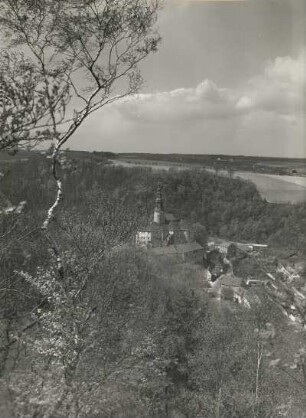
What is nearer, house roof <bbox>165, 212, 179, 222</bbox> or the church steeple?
the church steeple

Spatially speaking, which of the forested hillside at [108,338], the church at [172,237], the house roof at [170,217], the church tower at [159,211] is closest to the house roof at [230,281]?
the forested hillside at [108,338]

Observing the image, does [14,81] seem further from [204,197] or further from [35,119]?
[204,197]

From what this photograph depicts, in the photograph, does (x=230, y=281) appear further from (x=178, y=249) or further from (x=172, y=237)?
(x=172, y=237)

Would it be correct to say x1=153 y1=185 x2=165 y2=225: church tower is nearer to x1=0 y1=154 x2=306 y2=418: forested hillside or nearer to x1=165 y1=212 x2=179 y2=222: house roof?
x1=165 y1=212 x2=179 y2=222: house roof

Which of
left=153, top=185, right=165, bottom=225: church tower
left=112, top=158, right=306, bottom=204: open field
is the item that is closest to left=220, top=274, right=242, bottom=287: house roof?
left=112, top=158, right=306, bottom=204: open field

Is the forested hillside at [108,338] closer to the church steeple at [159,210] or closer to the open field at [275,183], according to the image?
the open field at [275,183]

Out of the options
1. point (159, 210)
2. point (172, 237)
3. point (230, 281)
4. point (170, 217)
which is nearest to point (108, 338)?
point (230, 281)

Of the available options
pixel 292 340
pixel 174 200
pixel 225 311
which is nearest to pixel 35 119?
pixel 292 340
